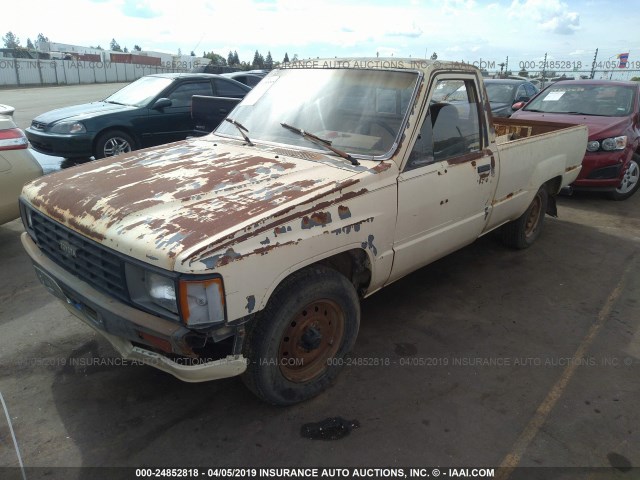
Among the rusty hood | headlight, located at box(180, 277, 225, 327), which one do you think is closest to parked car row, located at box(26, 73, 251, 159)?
the rusty hood

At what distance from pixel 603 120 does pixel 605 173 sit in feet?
2.75

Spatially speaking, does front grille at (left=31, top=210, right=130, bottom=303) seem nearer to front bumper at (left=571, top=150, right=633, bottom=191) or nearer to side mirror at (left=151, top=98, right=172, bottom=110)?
side mirror at (left=151, top=98, right=172, bottom=110)

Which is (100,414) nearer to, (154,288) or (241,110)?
(154,288)

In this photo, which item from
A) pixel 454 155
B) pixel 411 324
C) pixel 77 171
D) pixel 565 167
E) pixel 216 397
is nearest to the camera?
pixel 216 397

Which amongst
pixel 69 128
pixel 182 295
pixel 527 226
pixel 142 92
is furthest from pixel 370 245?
pixel 142 92

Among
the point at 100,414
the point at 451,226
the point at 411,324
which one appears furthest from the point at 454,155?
the point at 100,414

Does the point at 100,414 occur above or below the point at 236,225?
below

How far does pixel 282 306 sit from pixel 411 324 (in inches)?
62.6

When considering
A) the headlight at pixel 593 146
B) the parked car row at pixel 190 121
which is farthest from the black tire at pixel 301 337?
the headlight at pixel 593 146

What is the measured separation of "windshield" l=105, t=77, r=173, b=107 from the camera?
8.48m

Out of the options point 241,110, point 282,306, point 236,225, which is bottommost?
point 282,306

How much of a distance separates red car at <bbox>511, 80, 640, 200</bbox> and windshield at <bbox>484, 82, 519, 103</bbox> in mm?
2406

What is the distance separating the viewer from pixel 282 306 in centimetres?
248

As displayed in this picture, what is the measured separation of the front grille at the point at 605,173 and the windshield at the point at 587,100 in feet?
3.19
